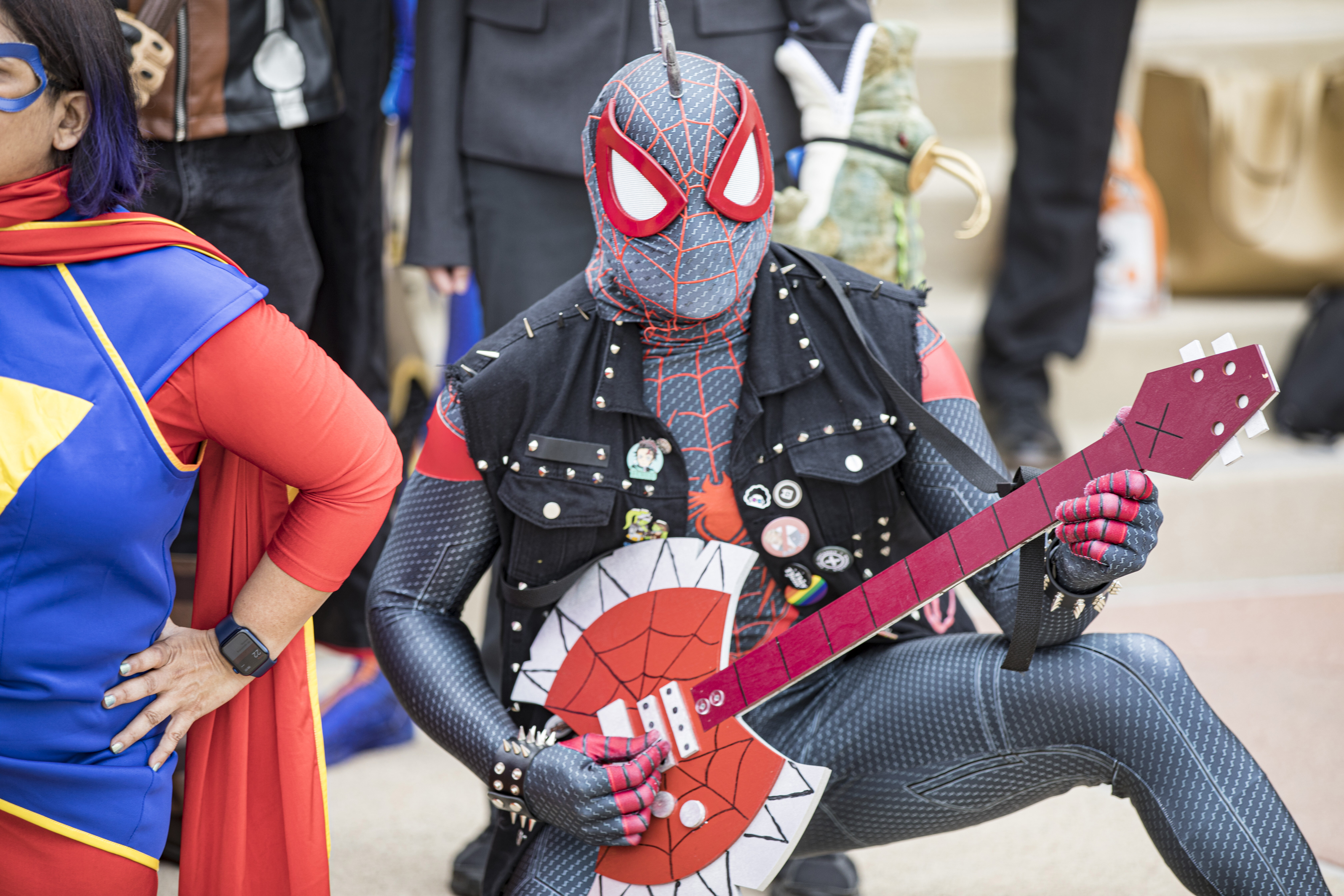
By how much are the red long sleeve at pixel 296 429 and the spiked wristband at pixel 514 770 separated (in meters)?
0.29

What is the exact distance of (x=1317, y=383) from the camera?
3.77 metres

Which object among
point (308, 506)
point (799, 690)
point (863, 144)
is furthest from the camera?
point (863, 144)

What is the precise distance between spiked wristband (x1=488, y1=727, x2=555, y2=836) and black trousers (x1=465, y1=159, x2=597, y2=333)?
36.7 inches

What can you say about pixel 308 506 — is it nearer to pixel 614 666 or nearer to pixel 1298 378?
pixel 614 666

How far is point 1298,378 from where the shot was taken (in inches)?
150

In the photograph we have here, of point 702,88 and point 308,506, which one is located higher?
point 702,88

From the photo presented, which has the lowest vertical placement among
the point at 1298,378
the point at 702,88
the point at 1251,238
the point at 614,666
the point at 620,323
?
the point at 1298,378

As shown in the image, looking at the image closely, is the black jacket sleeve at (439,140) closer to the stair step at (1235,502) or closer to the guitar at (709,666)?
the guitar at (709,666)

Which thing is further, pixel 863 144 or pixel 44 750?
pixel 863 144

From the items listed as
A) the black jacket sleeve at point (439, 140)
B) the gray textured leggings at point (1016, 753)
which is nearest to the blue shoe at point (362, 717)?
the black jacket sleeve at point (439, 140)

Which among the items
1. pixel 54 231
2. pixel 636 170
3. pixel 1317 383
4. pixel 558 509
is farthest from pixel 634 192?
pixel 1317 383

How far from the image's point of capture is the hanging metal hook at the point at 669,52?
1571mm

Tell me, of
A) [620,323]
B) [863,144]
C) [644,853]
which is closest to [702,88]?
[620,323]

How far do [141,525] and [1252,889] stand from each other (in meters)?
1.28
